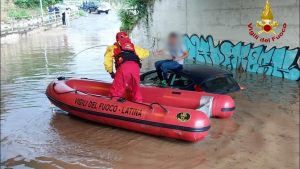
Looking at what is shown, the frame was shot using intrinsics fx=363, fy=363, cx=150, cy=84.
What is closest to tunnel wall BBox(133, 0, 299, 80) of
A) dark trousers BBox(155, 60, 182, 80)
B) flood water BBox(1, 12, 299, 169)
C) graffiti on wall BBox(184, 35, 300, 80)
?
graffiti on wall BBox(184, 35, 300, 80)

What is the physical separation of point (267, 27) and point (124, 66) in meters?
5.29

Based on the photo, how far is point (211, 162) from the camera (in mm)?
4301

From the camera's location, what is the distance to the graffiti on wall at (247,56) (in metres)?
8.84

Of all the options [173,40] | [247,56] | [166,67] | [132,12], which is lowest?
[247,56]

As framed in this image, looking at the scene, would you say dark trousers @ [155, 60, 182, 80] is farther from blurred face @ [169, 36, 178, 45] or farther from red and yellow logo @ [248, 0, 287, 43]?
red and yellow logo @ [248, 0, 287, 43]

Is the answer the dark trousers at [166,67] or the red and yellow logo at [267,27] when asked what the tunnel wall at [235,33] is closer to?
the red and yellow logo at [267,27]

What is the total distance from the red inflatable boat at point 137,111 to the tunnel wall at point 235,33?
248cm

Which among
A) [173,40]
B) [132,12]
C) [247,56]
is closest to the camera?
[173,40]

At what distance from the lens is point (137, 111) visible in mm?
5172

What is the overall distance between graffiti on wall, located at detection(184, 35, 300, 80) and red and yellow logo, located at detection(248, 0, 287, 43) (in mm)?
250

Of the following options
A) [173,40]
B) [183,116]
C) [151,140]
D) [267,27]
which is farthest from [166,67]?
[267,27]

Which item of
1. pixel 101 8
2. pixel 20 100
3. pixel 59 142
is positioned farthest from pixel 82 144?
pixel 101 8

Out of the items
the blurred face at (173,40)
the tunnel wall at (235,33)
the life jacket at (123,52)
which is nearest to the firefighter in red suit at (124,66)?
the life jacket at (123,52)

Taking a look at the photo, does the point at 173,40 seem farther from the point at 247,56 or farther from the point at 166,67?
the point at 247,56
